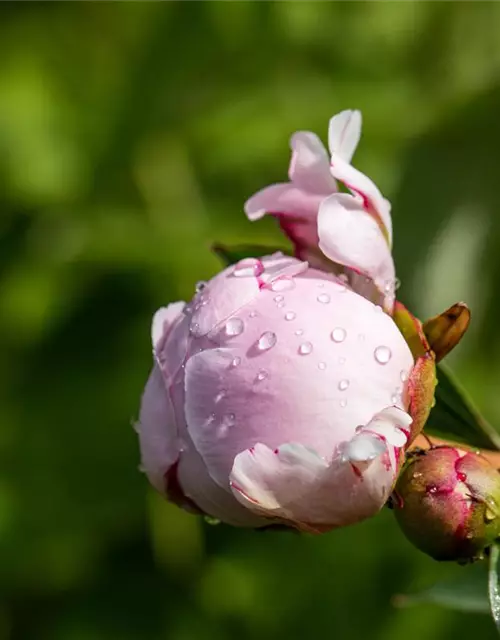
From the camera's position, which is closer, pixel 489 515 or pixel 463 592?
pixel 489 515

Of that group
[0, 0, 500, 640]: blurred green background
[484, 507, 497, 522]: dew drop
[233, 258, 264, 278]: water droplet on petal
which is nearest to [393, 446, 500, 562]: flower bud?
[484, 507, 497, 522]: dew drop

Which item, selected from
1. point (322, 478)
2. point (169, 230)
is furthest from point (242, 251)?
point (169, 230)

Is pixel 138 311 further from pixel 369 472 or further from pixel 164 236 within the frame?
pixel 369 472

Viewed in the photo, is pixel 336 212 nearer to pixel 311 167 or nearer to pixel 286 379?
pixel 311 167

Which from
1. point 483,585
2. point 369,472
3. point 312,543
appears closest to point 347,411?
point 369,472

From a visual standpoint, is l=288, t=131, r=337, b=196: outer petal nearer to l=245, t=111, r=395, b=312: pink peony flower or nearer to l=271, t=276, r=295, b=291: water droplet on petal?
l=245, t=111, r=395, b=312: pink peony flower

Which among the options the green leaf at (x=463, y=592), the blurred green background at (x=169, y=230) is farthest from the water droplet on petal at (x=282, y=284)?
the blurred green background at (x=169, y=230)
